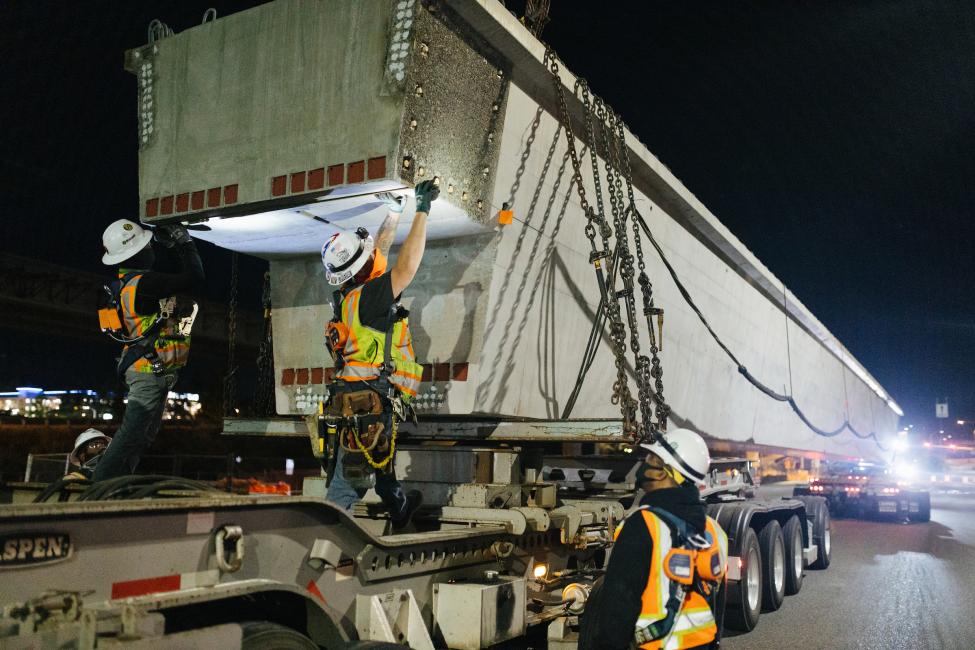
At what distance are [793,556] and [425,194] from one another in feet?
25.3

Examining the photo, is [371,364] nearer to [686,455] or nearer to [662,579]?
[686,455]

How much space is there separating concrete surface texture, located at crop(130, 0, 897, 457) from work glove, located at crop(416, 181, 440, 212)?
12 centimetres

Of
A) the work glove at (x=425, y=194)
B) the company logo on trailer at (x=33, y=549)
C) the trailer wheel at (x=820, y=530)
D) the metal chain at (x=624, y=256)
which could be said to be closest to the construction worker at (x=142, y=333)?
the work glove at (x=425, y=194)

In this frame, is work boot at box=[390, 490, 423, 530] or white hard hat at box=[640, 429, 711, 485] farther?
work boot at box=[390, 490, 423, 530]

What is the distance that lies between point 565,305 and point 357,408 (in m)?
2.78

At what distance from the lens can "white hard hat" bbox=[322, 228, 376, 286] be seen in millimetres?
4961

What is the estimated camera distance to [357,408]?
4.61m

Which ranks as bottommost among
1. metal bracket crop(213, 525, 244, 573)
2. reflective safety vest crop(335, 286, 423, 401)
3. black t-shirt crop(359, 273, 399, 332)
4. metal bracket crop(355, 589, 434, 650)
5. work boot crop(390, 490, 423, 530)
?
metal bracket crop(355, 589, 434, 650)

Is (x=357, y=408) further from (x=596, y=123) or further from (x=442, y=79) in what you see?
(x=596, y=123)

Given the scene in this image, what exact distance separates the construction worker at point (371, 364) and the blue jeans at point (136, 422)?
1087 millimetres

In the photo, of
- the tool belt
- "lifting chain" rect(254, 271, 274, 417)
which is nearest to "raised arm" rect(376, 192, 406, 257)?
the tool belt

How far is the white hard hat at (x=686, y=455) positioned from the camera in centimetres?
400

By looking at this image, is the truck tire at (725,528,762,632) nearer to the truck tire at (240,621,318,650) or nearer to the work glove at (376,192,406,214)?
the work glove at (376,192,406,214)

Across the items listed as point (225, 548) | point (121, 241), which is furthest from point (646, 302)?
point (225, 548)
